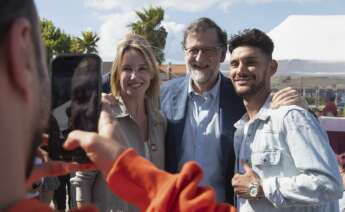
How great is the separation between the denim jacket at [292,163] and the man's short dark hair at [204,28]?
0.79m

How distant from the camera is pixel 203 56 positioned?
3.04m

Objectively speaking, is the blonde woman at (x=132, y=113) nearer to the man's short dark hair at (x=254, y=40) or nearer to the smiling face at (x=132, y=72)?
the smiling face at (x=132, y=72)

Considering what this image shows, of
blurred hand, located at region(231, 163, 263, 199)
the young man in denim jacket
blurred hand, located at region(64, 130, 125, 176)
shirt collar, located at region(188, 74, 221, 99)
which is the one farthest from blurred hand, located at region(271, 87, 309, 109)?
blurred hand, located at region(64, 130, 125, 176)

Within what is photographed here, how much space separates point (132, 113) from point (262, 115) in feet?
2.48

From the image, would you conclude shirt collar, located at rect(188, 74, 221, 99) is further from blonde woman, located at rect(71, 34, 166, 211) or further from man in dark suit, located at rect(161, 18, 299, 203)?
blonde woman, located at rect(71, 34, 166, 211)

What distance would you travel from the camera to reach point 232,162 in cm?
283

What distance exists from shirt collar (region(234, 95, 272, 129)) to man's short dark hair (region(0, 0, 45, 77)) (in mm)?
1860

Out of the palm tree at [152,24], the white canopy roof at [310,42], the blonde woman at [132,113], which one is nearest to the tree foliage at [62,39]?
the palm tree at [152,24]

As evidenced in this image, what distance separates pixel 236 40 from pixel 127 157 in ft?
6.23

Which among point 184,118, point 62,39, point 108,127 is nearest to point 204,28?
point 184,118

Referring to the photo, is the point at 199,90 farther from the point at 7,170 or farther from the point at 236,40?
the point at 7,170

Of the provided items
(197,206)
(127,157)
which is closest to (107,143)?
(127,157)

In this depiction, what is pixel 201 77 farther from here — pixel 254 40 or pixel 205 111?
pixel 254 40

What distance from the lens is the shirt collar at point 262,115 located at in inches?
97.2
